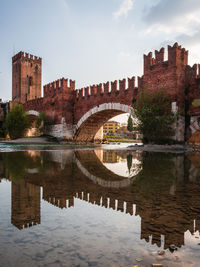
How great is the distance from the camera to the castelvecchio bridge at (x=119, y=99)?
15797 millimetres

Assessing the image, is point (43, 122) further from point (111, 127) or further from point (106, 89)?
point (111, 127)

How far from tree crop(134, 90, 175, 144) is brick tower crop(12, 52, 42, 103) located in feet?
114

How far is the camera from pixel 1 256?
1.51 meters

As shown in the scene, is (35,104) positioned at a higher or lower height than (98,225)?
higher

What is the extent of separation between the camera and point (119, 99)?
2095 centimetres

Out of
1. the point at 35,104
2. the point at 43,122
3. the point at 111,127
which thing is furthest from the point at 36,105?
the point at 111,127

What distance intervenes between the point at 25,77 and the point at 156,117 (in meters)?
36.6

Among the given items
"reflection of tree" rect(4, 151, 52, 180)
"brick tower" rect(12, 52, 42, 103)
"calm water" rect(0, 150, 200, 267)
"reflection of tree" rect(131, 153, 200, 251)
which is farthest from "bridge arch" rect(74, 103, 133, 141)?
"brick tower" rect(12, 52, 42, 103)

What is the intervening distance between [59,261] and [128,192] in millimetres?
1971

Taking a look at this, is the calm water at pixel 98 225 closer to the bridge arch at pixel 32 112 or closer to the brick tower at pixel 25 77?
the bridge arch at pixel 32 112

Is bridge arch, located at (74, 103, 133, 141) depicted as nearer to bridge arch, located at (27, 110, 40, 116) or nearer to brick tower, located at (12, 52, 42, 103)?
bridge arch, located at (27, 110, 40, 116)

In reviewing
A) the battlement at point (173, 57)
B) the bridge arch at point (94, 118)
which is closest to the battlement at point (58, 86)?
the bridge arch at point (94, 118)

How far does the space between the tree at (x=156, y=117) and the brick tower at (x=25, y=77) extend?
34748mm

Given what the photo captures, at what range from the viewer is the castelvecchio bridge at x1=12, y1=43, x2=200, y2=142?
1580cm
